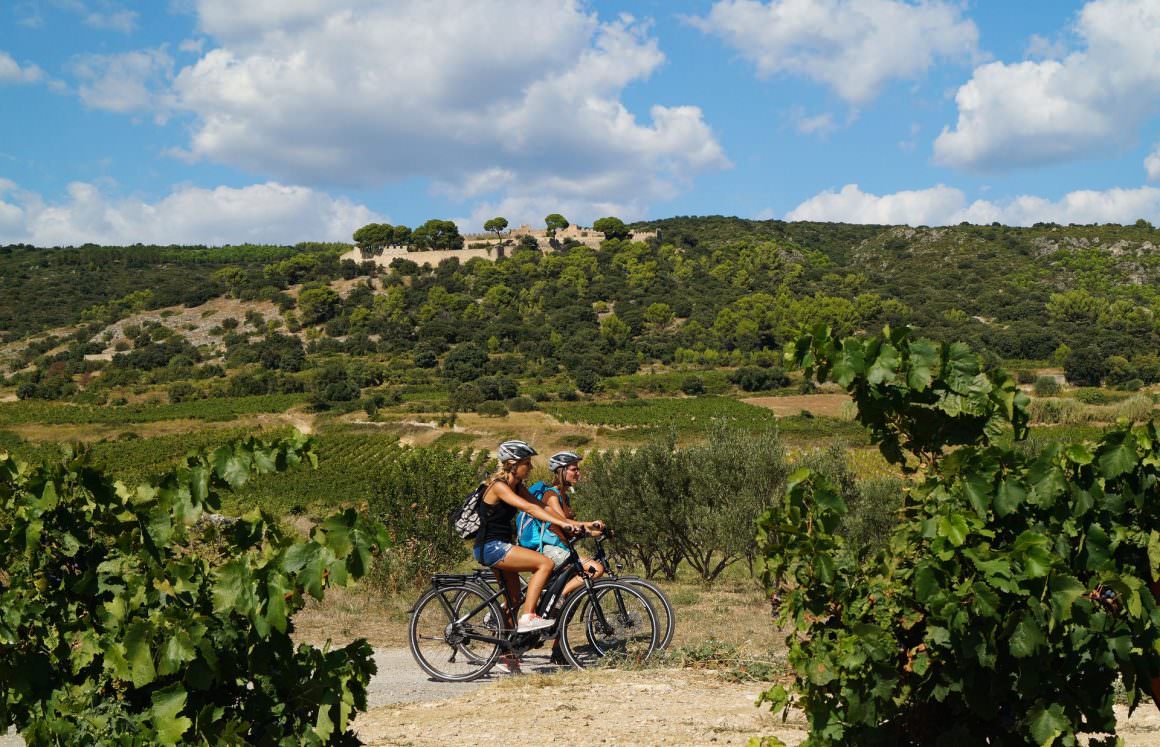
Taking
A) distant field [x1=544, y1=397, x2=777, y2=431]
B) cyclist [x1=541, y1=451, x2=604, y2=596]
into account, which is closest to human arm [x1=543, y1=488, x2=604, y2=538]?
cyclist [x1=541, y1=451, x2=604, y2=596]

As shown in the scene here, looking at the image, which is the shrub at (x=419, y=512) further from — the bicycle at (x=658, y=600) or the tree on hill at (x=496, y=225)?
the tree on hill at (x=496, y=225)

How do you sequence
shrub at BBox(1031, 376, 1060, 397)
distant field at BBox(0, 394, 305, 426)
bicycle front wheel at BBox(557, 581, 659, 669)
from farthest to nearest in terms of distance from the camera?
shrub at BBox(1031, 376, 1060, 397) < distant field at BBox(0, 394, 305, 426) < bicycle front wheel at BBox(557, 581, 659, 669)

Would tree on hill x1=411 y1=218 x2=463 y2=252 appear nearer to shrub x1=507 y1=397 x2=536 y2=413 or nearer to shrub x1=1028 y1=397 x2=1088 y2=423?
shrub x1=507 y1=397 x2=536 y2=413

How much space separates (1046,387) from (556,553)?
2739 inches

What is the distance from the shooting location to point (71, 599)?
2.98 metres

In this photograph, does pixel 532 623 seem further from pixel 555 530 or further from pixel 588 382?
pixel 588 382

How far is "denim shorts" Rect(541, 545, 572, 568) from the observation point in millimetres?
6168

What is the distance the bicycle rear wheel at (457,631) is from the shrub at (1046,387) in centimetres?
6618

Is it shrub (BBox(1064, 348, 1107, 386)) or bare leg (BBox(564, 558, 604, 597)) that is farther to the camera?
shrub (BBox(1064, 348, 1107, 386))

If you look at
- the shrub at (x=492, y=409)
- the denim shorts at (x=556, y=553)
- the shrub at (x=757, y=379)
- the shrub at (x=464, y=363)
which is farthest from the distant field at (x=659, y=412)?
the denim shorts at (x=556, y=553)

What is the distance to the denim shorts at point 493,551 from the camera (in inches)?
240

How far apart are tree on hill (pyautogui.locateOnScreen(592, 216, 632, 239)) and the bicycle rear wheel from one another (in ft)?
403

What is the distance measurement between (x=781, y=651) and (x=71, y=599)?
5.35m

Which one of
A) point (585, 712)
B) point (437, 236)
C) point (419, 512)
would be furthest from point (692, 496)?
point (437, 236)
